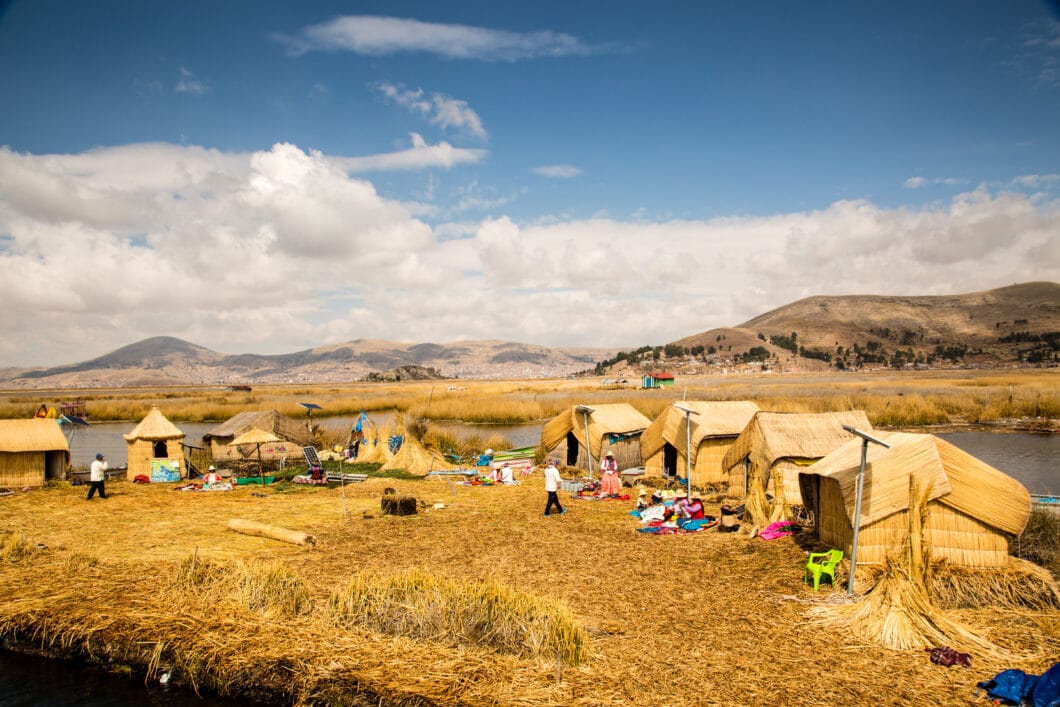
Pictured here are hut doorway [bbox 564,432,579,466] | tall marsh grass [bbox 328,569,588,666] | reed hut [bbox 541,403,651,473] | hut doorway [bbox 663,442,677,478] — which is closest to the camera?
tall marsh grass [bbox 328,569,588,666]

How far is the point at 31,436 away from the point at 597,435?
17.5 meters

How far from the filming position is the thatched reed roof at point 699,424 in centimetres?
1850

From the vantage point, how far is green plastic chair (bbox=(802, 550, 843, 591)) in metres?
9.63

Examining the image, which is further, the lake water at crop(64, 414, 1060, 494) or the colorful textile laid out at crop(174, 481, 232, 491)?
the lake water at crop(64, 414, 1060, 494)

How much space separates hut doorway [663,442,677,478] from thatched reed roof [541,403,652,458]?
7.37 feet

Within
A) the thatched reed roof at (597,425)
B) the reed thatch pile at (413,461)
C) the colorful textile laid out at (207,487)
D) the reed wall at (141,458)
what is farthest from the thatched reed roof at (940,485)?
the reed wall at (141,458)

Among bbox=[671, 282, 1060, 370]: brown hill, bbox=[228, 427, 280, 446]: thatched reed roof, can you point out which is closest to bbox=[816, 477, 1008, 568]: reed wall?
bbox=[228, 427, 280, 446]: thatched reed roof

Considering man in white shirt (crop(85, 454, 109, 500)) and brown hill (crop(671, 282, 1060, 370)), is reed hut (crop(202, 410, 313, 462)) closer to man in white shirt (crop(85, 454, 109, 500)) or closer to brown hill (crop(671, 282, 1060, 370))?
man in white shirt (crop(85, 454, 109, 500))

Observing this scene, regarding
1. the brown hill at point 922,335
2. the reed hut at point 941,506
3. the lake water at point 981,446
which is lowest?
Answer: the lake water at point 981,446

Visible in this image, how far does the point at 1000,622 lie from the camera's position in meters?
8.16

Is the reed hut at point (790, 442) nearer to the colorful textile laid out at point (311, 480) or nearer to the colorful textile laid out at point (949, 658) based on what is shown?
the colorful textile laid out at point (949, 658)

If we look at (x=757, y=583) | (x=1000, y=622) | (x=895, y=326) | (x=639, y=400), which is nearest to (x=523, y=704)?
(x=757, y=583)

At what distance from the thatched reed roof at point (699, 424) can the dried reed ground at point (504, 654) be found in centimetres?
472

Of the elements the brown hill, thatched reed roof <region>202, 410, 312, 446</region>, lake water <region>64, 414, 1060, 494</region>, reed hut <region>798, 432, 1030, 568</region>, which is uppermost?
the brown hill
